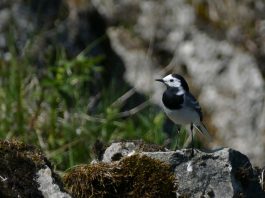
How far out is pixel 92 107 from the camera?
37.4 feet

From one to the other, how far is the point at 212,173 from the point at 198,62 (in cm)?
503

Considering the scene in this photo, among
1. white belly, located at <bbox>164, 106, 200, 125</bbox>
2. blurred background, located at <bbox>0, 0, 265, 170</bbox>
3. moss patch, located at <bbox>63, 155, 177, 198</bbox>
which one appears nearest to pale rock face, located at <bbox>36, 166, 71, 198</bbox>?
moss patch, located at <bbox>63, 155, 177, 198</bbox>

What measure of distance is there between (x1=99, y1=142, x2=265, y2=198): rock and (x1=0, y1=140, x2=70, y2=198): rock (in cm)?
75

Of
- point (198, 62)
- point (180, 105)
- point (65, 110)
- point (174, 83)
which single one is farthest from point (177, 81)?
point (65, 110)

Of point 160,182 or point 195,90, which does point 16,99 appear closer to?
point 195,90

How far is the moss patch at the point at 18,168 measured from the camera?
17.3ft

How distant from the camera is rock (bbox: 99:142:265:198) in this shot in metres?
6.02

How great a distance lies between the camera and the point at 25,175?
→ 5.47 meters

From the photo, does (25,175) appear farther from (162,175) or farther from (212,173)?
(212,173)

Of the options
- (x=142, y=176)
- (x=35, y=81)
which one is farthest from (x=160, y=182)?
(x=35, y=81)

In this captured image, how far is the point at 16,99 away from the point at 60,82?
0.61 metres

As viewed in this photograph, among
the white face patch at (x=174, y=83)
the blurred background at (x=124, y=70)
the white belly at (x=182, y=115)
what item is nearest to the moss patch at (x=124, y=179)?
the white belly at (x=182, y=115)

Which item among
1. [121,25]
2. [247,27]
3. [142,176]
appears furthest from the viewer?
[121,25]

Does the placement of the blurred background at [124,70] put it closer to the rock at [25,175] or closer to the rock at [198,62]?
the rock at [198,62]
